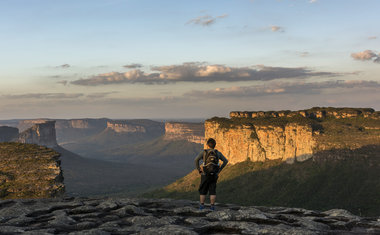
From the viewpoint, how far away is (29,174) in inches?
2431

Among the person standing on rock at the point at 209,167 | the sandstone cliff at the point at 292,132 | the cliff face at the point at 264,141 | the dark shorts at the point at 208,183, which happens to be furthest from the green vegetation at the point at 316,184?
the person standing on rock at the point at 209,167

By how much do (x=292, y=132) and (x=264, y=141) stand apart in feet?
50.3

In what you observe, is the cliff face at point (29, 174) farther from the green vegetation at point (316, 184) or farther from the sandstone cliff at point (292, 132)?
the sandstone cliff at point (292, 132)

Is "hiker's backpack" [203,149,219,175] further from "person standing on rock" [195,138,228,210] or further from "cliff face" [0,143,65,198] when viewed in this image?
"cliff face" [0,143,65,198]

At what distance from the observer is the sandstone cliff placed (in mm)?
124625

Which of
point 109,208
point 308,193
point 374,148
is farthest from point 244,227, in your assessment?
point 374,148

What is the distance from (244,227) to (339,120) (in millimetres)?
139285

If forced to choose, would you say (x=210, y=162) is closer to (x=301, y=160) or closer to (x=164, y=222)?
(x=164, y=222)

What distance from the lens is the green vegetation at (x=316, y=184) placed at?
99625 millimetres

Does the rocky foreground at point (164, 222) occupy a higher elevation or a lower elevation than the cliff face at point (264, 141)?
higher

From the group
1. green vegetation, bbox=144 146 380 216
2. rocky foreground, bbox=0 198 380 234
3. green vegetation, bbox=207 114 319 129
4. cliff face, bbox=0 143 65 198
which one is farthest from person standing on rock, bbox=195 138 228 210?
green vegetation, bbox=207 114 319 129

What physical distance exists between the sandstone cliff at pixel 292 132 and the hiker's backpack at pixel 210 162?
360ft

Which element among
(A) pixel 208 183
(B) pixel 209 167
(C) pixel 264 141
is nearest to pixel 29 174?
(A) pixel 208 183

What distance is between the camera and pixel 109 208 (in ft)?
80.3
